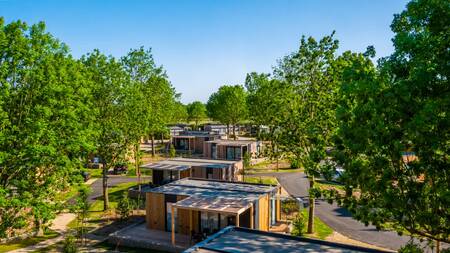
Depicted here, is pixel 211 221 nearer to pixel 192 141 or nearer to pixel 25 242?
pixel 25 242

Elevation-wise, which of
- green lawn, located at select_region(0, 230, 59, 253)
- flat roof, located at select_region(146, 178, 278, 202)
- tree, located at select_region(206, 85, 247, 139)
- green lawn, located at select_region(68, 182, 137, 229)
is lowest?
green lawn, located at select_region(0, 230, 59, 253)

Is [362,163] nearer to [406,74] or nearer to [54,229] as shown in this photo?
[406,74]

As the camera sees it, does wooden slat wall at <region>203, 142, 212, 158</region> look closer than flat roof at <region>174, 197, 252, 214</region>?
No

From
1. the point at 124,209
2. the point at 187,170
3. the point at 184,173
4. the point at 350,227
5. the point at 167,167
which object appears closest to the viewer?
the point at 350,227

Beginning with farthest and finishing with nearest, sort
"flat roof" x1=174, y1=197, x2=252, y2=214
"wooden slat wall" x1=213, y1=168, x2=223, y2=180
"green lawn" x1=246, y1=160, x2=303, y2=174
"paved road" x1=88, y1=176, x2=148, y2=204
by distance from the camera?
"green lawn" x1=246, y1=160, x2=303, y2=174 < "paved road" x1=88, y1=176, x2=148, y2=204 < "wooden slat wall" x1=213, y1=168, x2=223, y2=180 < "flat roof" x1=174, y1=197, x2=252, y2=214

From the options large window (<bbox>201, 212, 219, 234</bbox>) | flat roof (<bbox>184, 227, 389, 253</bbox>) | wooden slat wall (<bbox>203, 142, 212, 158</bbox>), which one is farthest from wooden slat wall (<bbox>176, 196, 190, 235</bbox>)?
wooden slat wall (<bbox>203, 142, 212, 158</bbox>)

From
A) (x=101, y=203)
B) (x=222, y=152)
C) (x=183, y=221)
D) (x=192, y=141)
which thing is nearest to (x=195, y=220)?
(x=183, y=221)

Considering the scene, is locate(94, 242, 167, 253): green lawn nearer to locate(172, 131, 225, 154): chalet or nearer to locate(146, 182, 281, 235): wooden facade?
locate(146, 182, 281, 235): wooden facade

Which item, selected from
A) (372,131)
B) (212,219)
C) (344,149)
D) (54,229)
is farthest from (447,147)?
(54,229)
